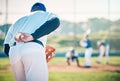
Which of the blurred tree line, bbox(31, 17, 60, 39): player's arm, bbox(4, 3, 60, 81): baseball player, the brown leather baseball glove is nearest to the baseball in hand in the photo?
bbox(4, 3, 60, 81): baseball player

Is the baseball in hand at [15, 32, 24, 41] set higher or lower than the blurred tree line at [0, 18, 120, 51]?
higher

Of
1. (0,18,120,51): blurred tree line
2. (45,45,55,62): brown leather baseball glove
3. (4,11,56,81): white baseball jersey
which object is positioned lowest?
(0,18,120,51): blurred tree line

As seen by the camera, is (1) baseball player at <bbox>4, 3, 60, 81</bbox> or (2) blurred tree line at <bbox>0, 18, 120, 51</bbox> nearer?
(1) baseball player at <bbox>4, 3, 60, 81</bbox>

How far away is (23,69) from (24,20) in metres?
0.55

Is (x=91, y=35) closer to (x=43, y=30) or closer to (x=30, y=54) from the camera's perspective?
(x=43, y=30)

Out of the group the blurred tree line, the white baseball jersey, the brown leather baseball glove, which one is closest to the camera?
the white baseball jersey

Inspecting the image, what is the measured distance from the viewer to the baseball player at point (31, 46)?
3.33 m

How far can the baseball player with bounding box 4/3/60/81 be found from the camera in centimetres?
333

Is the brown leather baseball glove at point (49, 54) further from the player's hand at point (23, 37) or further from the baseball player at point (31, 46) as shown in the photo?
the player's hand at point (23, 37)

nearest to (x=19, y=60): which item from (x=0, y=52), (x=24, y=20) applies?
(x=24, y=20)

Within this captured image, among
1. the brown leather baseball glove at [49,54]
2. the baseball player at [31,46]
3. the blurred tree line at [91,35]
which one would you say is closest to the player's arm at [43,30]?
the baseball player at [31,46]

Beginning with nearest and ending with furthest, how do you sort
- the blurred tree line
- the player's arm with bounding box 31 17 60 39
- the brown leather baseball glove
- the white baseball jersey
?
the white baseball jersey < the player's arm with bounding box 31 17 60 39 < the brown leather baseball glove < the blurred tree line

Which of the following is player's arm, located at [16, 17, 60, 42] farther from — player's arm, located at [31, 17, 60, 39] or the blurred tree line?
the blurred tree line

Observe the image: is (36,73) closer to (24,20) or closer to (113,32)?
(24,20)
